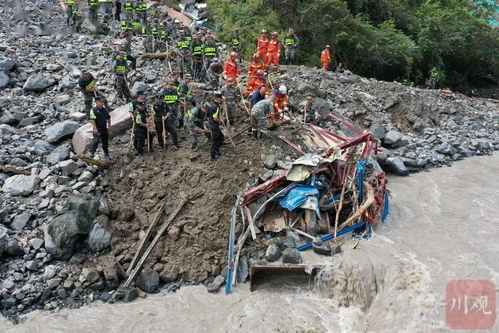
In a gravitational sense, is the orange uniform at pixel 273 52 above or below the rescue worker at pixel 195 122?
above

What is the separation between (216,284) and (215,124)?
3.89 meters

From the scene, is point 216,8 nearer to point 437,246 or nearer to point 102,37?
point 102,37

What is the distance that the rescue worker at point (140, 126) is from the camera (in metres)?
9.93

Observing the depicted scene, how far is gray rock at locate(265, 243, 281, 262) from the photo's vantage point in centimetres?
840

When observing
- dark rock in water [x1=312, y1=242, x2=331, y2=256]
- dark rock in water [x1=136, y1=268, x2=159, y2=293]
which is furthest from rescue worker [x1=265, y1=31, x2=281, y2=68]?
dark rock in water [x1=136, y1=268, x2=159, y2=293]

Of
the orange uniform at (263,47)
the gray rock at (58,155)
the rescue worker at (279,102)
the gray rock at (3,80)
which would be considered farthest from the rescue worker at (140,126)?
the orange uniform at (263,47)

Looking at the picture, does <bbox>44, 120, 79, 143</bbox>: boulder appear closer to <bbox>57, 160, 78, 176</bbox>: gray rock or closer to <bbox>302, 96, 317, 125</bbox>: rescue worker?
<bbox>57, 160, 78, 176</bbox>: gray rock

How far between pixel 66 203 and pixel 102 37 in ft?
40.5

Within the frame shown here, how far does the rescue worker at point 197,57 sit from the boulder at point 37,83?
503 centimetres

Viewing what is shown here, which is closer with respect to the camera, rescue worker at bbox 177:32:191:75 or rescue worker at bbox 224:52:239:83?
rescue worker at bbox 224:52:239:83

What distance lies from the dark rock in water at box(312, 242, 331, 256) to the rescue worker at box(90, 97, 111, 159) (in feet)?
18.8

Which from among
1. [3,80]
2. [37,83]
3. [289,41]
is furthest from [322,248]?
[3,80]

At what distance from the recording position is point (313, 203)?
903 cm

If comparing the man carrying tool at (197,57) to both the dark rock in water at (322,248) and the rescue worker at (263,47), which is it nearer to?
the rescue worker at (263,47)
